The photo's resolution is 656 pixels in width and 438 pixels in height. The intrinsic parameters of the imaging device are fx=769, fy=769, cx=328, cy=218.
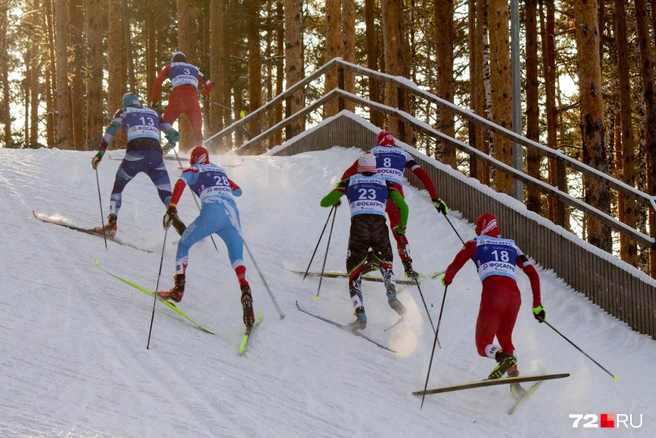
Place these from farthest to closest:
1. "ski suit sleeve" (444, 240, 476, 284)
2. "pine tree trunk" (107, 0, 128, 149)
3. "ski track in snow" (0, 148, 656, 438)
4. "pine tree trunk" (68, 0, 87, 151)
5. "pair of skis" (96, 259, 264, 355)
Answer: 1. "pine tree trunk" (68, 0, 87, 151)
2. "pine tree trunk" (107, 0, 128, 149)
3. "ski suit sleeve" (444, 240, 476, 284)
4. "pair of skis" (96, 259, 264, 355)
5. "ski track in snow" (0, 148, 656, 438)

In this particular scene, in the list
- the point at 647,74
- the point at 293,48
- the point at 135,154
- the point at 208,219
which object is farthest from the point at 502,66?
the point at 208,219

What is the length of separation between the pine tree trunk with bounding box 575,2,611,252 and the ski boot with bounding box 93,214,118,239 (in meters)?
7.60

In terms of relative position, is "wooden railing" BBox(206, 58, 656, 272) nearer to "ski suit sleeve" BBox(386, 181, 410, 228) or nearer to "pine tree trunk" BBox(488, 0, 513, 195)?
"ski suit sleeve" BBox(386, 181, 410, 228)

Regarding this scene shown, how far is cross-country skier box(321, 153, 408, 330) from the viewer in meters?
8.18

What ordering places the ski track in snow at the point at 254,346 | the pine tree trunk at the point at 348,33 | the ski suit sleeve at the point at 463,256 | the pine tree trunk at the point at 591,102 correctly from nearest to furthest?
1. the ski track in snow at the point at 254,346
2. the ski suit sleeve at the point at 463,256
3. the pine tree trunk at the point at 591,102
4. the pine tree trunk at the point at 348,33

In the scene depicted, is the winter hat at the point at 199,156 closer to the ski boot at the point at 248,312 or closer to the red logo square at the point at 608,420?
the ski boot at the point at 248,312

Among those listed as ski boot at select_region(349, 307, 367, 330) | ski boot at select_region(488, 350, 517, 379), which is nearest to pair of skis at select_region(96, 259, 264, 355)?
ski boot at select_region(349, 307, 367, 330)

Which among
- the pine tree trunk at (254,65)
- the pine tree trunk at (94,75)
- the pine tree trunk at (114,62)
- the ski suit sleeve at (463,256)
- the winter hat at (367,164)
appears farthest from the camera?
the pine tree trunk at (254,65)

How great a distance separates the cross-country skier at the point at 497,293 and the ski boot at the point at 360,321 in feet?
3.67

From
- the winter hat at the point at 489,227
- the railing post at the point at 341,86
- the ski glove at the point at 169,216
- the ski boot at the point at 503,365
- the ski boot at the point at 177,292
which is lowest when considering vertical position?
the ski boot at the point at 503,365

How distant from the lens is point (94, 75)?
60.1ft

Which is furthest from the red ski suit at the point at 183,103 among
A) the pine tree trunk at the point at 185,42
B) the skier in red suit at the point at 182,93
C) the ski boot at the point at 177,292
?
the pine tree trunk at the point at 185,42

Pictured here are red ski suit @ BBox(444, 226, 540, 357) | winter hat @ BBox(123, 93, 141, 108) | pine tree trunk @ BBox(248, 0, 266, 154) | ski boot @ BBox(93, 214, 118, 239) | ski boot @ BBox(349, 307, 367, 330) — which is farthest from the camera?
pine tree trunk @ BBox(248, 0, 266, 154)

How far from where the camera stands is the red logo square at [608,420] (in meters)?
6.73
